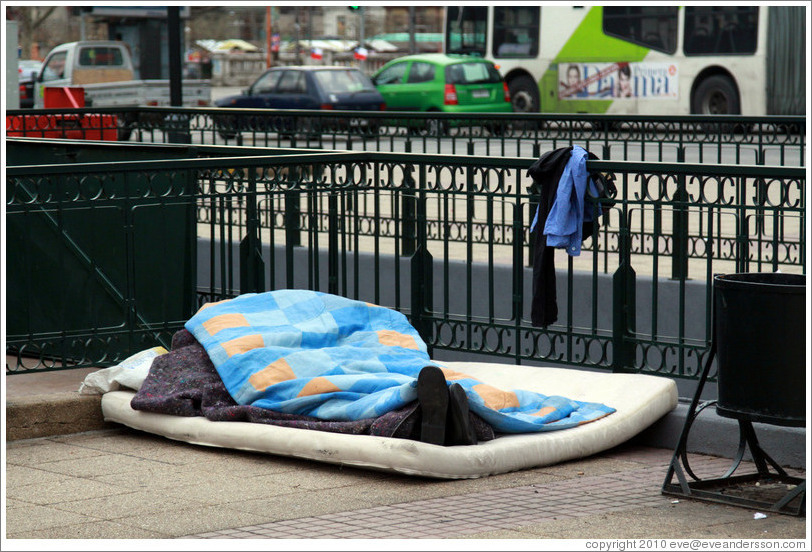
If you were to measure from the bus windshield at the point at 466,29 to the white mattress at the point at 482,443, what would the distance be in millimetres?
27629

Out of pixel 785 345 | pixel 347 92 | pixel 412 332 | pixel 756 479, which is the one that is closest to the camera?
pixel 785 345

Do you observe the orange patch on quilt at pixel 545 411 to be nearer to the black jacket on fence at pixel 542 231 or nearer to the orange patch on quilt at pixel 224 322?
the black jacket on fence at pixel 542 231

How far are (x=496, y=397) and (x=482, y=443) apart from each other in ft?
1.49

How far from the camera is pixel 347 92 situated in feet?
92.7

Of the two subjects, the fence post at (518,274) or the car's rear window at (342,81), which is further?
the car's rear window at (342,81)

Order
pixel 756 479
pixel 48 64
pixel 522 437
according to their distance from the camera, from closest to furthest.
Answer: pixel 756 479 → pixel 522 437 → pixel 48 64

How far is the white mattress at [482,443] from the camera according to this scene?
5738 millimetres

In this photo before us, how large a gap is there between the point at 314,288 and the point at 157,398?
6.14 feet

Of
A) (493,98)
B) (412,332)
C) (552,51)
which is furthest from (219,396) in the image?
(552,51)

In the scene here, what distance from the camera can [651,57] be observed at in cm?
3006

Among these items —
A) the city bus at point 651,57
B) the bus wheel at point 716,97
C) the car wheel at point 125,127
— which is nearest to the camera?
the car wheel at point 125,127

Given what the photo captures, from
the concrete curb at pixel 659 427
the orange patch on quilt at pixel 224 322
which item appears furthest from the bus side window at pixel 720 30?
the orange patch on quilt at pixel 224 322

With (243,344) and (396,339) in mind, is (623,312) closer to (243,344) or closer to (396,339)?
(396,339)

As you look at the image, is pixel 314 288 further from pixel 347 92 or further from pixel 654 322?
pixel 347 92
